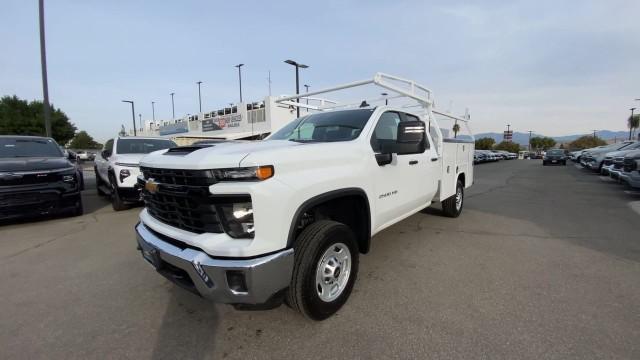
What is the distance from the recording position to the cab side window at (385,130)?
11.2 feet

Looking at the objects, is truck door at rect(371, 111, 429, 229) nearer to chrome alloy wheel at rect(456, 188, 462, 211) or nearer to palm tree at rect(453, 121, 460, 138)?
chrome alloy wheel at rect(456, 188, 462, 211)

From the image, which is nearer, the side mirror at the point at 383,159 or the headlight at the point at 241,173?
the headlight at the point at 241,173

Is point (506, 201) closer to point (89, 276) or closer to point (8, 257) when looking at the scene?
point (89, 276)

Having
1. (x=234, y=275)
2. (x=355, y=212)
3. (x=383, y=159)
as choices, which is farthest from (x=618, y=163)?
(x=234, y=275)

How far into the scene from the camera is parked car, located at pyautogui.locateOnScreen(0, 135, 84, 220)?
5555 millimetres

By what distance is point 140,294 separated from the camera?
126 inches

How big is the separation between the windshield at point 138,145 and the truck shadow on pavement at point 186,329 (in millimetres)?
5878

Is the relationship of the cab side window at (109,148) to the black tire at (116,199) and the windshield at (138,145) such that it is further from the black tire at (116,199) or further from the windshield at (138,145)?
the black tire at (116,199)

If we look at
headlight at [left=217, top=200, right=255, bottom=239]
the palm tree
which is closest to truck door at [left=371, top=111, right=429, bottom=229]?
headlight at [left=217, top=200, right=255, bottom=239]

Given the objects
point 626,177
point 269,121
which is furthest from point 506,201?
point 269,121

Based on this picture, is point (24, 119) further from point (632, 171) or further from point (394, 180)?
point (632, 171)

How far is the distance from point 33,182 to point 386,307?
21.2 ft

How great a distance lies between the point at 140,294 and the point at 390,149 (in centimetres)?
289

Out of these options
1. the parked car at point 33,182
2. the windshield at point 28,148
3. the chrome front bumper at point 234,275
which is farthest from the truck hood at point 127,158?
the chrome front bumper at point 234,275
